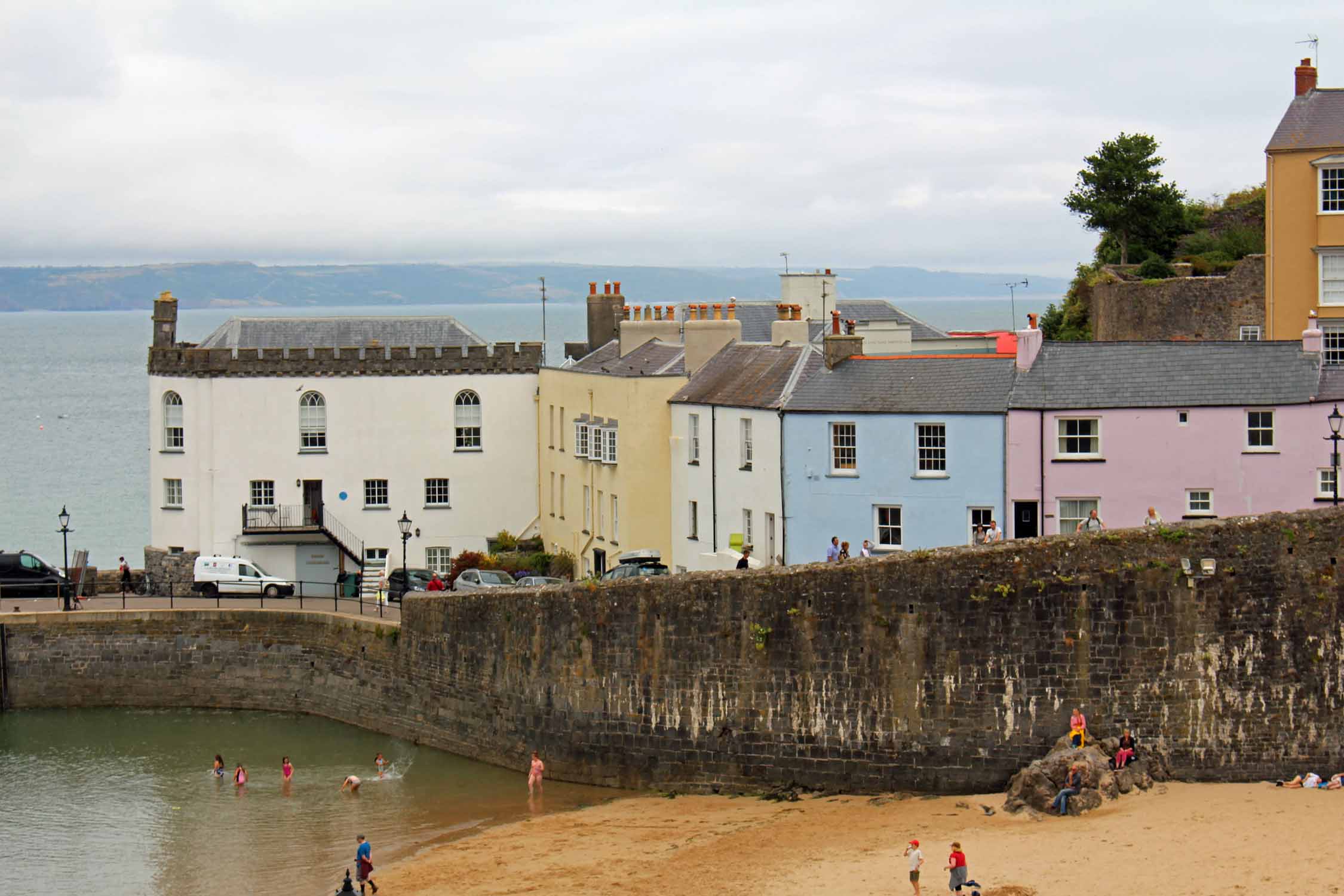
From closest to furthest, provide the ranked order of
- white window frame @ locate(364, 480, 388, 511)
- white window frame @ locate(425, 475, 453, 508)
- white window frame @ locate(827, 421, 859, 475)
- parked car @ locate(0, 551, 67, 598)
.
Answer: white window frame @ locate(827, 421, 859, 475)
parked car @ locate(0, 551, 67, 598)
white window frame @ locate(364, 480, 388, 511)
white window frame @ locate(425, 475, 453, 508)

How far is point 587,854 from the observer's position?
2675cm

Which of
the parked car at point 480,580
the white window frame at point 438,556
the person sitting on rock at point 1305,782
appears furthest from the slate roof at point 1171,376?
the white window frame at point 438,556

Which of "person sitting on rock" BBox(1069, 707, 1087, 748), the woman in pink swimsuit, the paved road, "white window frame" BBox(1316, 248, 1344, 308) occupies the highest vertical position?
"white window frame" BBox(1316, 248, 1344, 308)

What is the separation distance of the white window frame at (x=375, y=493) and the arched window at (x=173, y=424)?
468 cm

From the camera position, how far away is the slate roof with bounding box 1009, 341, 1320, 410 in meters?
32.4

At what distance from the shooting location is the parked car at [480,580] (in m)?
36.9

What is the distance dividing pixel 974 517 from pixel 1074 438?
2.30m

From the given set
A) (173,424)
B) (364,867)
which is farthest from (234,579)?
(364,867)

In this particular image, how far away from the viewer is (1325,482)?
3206cm

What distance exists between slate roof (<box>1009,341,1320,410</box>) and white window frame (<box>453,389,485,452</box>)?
17.2 metres

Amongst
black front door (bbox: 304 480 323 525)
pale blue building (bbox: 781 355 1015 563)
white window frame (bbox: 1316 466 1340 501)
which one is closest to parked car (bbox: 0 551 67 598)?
black front door (bbox: 304 480 323 525)

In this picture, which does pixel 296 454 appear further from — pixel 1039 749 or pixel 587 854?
pixel 1039 749

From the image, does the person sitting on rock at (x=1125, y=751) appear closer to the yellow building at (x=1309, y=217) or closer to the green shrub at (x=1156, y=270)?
the yellow building at (x=1309, y=217)

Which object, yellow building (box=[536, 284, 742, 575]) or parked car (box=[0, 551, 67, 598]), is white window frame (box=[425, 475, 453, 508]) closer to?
yellow building (box=[536, 284, 742, 575])
